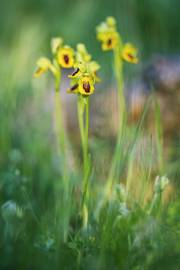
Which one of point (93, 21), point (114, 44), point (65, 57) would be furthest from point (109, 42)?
point (93, 21)

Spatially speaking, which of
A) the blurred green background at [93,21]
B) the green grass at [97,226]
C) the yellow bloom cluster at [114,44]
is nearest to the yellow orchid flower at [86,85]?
the green grass at [97,226]

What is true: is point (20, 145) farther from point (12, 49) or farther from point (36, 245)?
point (12, 49)

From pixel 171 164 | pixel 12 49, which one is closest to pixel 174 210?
pixel 171 164

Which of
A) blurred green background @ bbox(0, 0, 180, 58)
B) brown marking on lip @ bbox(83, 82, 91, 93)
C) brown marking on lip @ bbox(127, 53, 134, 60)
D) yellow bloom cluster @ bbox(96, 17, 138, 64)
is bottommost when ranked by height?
brown marking on lip @ bbox(83, 82, 91, 93)

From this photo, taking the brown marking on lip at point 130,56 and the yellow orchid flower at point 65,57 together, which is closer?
the yellow orchid flower at point 65,57

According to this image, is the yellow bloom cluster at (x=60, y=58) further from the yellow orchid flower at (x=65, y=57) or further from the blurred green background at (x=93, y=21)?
the blurred green background at (x=93, y=21)

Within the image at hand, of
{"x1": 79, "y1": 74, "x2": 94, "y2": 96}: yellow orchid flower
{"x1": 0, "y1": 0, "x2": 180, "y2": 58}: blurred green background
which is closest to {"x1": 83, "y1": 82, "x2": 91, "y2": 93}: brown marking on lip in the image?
{"x1": 79, "y1": 74, "x2": 94, "y2": 96}: yellow orchid flower

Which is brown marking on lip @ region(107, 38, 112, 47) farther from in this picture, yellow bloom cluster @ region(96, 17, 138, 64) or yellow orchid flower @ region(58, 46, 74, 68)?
yellow orchid flower @ region(58, 46, 74, 68)
